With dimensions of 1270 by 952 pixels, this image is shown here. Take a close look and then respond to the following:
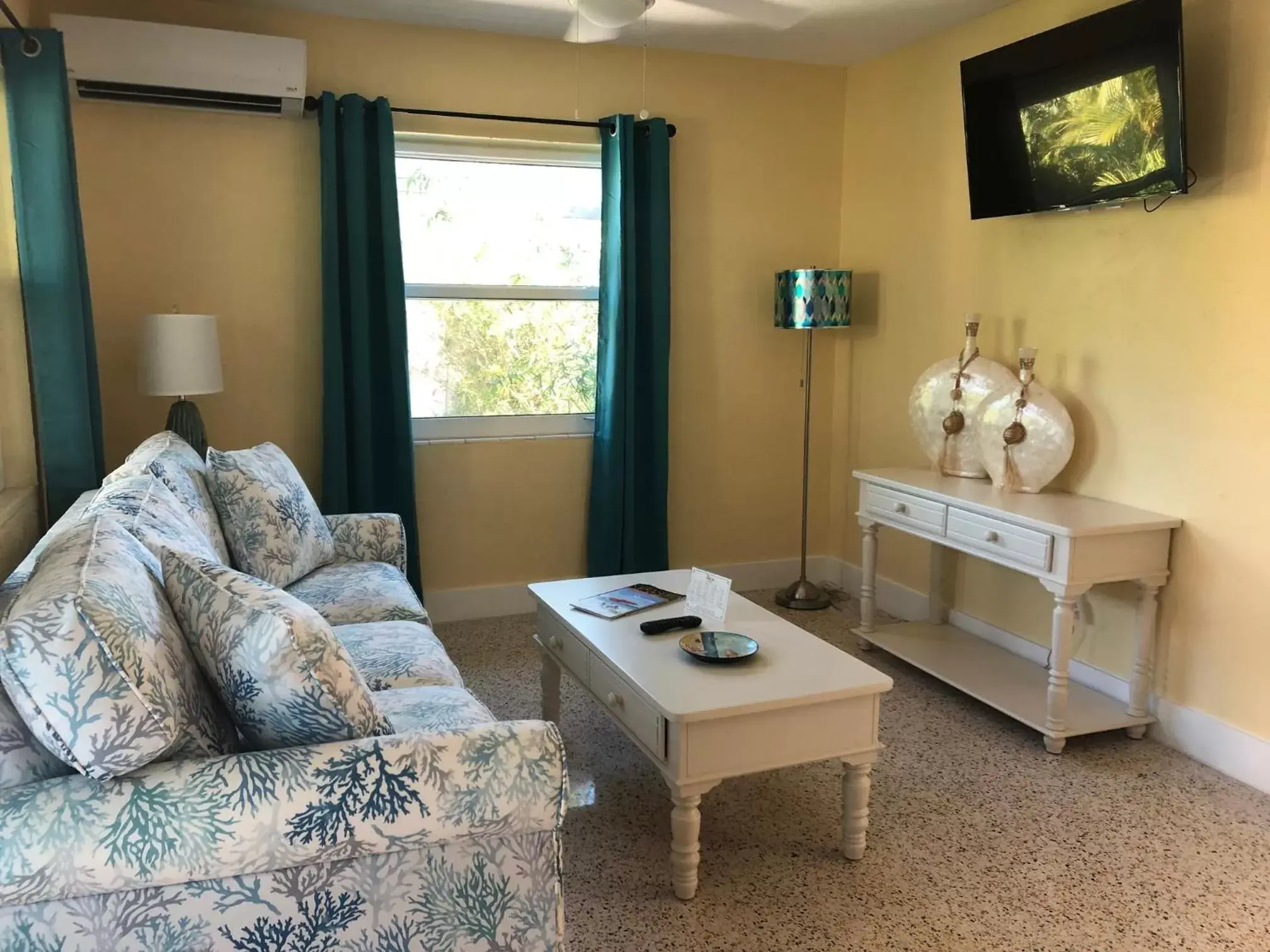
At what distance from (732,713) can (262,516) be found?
5.06ft

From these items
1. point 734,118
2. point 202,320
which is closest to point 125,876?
point 202,320

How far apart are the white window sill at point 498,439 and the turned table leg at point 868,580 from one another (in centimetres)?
128

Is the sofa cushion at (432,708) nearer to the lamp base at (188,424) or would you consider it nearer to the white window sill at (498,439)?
the lamp base at (188,424)

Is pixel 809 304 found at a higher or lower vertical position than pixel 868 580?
higher

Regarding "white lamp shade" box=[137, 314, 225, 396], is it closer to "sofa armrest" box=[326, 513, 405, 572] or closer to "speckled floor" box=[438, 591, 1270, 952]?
"sofa armrest" box=[326, 513, 405, 572]

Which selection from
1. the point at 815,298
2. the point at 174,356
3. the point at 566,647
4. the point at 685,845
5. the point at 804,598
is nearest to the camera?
the point at 685,845

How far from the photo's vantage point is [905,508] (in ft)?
11.4

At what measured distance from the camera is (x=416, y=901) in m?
1.44

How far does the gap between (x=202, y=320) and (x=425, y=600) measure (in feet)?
4.78

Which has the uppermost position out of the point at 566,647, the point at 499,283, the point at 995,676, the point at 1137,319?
the point at 499,283

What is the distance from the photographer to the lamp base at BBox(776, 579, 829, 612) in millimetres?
4305

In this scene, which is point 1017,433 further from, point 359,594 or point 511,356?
point 359,594

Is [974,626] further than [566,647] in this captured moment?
Yes

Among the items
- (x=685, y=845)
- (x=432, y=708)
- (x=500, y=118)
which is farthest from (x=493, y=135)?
(x=685, y=845)
